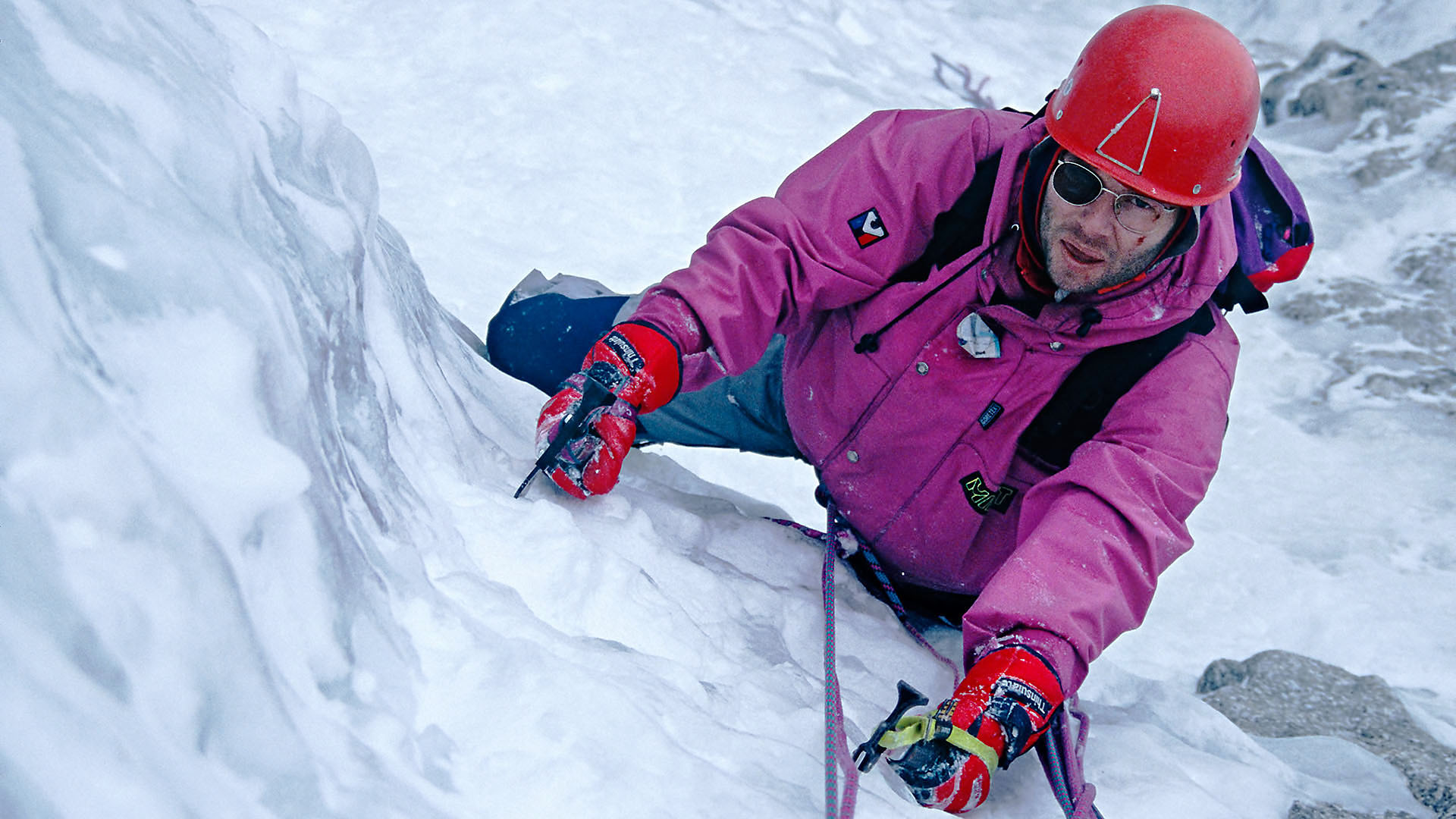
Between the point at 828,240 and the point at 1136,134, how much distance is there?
0.51 m

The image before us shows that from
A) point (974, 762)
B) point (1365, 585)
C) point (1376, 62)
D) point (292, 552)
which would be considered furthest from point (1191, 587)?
point (1376, 62)

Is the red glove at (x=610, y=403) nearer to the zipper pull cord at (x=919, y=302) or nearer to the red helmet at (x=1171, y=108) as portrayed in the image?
the zipper pull cord at (x=919, y=302)

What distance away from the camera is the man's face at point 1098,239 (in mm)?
1539

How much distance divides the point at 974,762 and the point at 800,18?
14.6ft

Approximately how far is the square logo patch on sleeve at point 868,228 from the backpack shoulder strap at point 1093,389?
388 mm

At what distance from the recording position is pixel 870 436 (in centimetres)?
185

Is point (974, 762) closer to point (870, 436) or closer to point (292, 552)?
point (870, 436)

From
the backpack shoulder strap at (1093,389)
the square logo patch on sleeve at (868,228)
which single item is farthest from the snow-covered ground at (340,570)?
the square logo patch on sleeve at (868,228)

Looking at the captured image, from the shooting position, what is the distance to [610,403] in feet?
5.30

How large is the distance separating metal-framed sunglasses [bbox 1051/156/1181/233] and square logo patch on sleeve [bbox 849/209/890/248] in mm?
314

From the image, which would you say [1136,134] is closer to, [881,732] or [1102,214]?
[1102,214]

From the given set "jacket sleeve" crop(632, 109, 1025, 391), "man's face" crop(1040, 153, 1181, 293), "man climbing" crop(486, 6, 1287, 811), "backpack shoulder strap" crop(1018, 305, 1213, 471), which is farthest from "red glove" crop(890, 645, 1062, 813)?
"jacket sleeve" crop(632, 109, 1025, 391)

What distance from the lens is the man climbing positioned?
4.85ft

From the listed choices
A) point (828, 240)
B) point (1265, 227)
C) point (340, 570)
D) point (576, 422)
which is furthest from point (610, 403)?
point (1265, 227)
